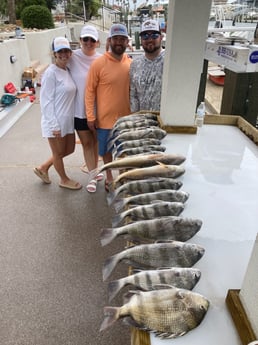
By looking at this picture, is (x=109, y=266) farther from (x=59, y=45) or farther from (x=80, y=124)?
(x=59, y=45)

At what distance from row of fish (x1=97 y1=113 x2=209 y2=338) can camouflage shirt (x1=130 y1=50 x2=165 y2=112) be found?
33.3 inches

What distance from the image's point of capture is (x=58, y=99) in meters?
3.25

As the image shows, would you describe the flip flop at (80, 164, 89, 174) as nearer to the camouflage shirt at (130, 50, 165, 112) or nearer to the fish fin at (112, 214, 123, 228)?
the camouflage shirt at (130, 50, 165, 112)

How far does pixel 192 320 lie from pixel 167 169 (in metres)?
1.14

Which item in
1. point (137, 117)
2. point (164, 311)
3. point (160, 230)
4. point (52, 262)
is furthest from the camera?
point (137, 117)

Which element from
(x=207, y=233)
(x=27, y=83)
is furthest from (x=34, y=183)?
(x=27, y=83)

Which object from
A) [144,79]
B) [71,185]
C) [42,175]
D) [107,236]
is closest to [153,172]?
[107,236]

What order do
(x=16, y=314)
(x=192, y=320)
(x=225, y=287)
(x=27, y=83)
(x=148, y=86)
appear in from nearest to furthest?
1. (x=192, y=320)
2. (x=225, y=287)
3. (x=16, y=314)
4. (x=148, y=86)
5. (x=27, y=83)

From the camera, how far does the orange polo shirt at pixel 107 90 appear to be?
3037 millimetres

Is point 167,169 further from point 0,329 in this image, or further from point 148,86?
point 0,329

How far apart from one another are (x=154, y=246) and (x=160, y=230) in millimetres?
144

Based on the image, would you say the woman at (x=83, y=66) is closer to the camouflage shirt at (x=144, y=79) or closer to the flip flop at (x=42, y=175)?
the camouflage shirt at (x=144, y=79)

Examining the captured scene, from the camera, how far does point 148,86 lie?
313cm

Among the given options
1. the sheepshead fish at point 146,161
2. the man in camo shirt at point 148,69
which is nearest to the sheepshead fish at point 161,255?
the sheepshead fish at point 146,161
